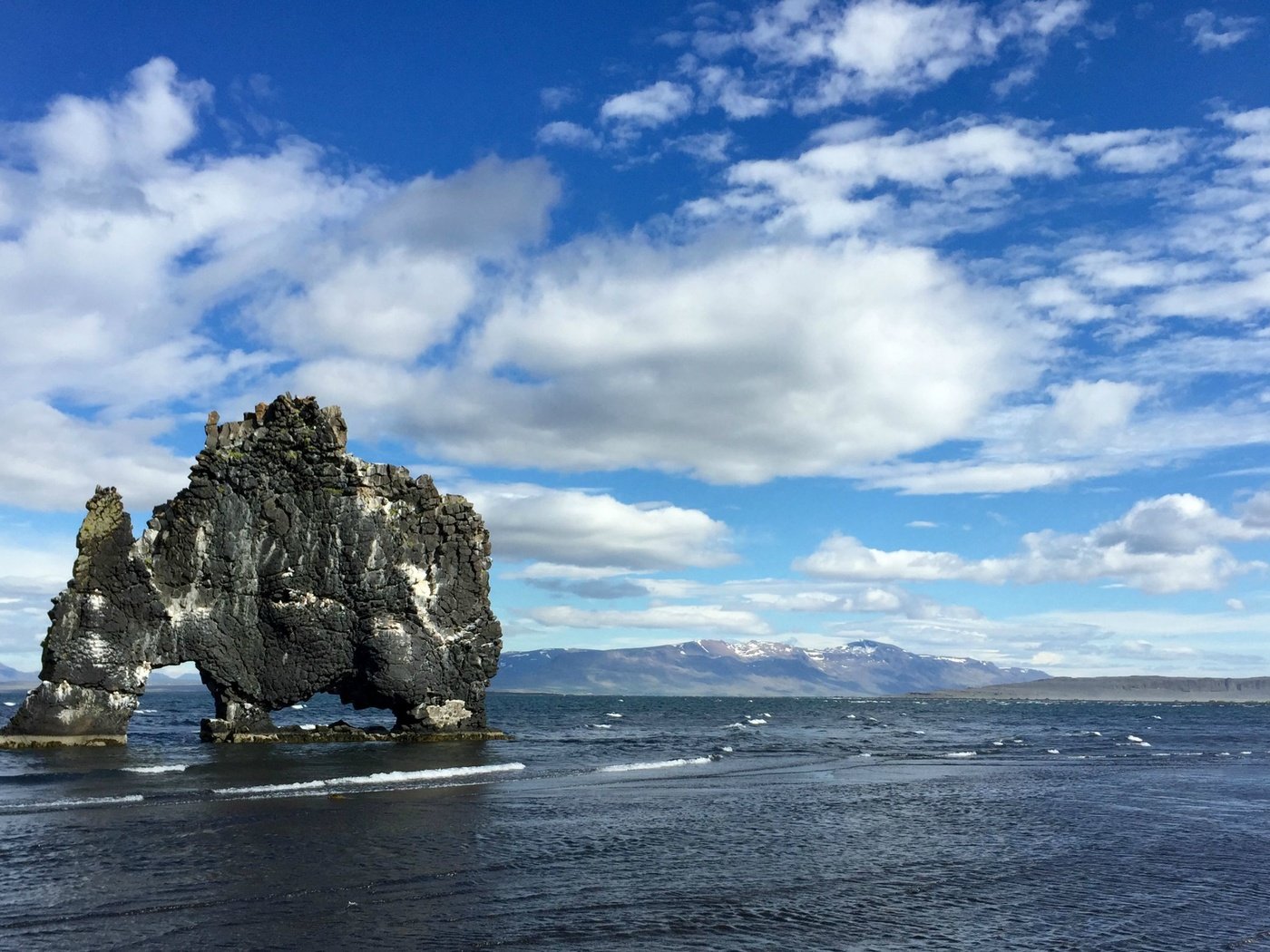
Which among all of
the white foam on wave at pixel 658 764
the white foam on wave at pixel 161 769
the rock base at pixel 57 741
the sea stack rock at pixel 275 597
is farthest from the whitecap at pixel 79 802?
the sea stack rock at pixel 275 597

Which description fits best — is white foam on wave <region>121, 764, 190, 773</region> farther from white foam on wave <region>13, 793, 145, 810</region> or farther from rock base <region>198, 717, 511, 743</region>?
rock base <region>198, 717, 511, 743</region>

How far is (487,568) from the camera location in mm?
68625

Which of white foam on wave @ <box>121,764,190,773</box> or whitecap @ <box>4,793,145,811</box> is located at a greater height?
whitecap @ <box>4,793,145,811</box>

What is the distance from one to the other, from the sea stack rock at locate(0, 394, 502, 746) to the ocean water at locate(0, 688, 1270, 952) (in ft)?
28.6

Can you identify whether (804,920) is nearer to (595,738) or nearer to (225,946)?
(225,946)

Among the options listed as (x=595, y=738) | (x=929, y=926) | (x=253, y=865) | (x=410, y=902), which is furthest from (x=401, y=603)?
(x=929, y=926)

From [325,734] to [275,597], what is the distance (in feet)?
34.5

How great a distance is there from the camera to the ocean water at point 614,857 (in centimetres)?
1678

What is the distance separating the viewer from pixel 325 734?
213 feet

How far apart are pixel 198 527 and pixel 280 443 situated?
22.8 feet

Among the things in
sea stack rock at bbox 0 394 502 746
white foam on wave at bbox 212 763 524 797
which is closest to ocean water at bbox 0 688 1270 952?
white foam on wave at bbox 212 763 524 797

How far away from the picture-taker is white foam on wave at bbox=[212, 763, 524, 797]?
118 feet

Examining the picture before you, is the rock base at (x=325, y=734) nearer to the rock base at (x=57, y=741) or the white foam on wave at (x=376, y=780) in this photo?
the rock base at (x=57, y=741)

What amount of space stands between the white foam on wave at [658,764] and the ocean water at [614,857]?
38.6 inches
